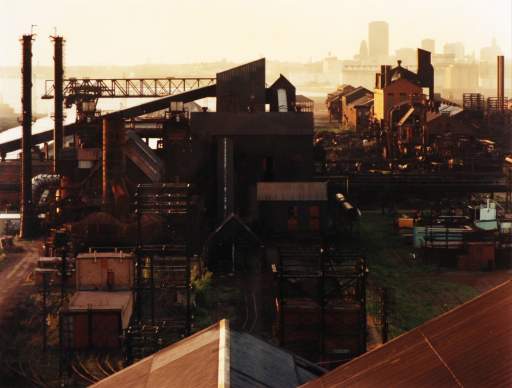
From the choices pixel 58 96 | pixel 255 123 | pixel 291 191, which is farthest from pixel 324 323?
pixel 58 96

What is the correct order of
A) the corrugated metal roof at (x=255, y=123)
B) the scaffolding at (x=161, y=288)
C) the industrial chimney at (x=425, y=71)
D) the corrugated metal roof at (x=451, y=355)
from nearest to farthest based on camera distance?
the corrugated metal roof at (x=451, y=355), the scaffolding at (x=161, y=288), the corrugated metal roof at (x=255, y=123), the industrial chimney at (x=425, y=71)

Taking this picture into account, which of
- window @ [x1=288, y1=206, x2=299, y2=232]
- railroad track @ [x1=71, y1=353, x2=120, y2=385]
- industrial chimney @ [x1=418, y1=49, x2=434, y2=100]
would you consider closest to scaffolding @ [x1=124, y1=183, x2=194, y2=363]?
railroad track @ [x1=71, y1=353, x2=120, y2=385]

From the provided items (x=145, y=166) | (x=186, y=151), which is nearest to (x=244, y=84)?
(x=186, y=151)

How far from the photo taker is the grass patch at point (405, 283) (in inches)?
997

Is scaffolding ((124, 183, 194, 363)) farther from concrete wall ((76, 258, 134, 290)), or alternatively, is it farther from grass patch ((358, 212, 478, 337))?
grass patch ((358, 212, 478, 337))

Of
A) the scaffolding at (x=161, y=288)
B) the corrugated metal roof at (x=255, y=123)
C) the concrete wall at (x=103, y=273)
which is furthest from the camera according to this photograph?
the corrugated metal roof at (x=255, y=123)

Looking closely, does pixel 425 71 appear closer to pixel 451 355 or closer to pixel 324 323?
pixel 324 323

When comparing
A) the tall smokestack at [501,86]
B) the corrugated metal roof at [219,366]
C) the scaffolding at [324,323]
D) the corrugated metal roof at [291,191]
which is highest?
the tall smokestack at [501,86]

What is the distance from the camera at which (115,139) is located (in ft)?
118

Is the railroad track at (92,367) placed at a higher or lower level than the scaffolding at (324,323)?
lower

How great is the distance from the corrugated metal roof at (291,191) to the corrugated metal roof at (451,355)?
24244mm

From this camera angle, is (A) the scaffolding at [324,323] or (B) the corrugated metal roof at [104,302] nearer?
(A) the scaffolding at [324,323]

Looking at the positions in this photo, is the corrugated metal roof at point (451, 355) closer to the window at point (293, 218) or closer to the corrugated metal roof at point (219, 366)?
the corrugated metal roof at point (219, 366)

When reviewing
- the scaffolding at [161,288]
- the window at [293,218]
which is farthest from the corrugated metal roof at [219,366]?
the window at [293,218]
